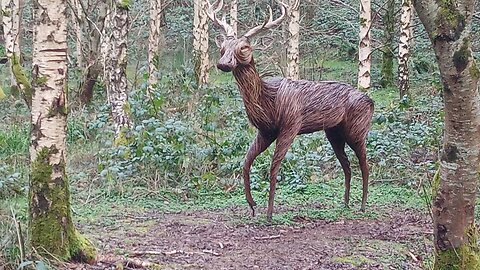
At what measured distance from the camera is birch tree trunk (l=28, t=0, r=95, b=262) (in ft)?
15.2

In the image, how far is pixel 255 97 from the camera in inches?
274

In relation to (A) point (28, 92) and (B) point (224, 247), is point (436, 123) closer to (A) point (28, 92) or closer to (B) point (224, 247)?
(B) point (224, 247)

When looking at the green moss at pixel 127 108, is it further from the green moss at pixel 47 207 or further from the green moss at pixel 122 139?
the green moss at pixel 47 207

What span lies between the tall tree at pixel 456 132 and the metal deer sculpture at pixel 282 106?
9.72 feet

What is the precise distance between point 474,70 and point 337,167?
6870 mm

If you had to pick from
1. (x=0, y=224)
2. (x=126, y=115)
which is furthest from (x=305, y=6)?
(x=0, y=224)

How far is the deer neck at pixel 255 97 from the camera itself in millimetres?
6879

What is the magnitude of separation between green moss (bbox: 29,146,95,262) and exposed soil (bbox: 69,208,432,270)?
228 millimetres

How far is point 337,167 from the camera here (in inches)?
419

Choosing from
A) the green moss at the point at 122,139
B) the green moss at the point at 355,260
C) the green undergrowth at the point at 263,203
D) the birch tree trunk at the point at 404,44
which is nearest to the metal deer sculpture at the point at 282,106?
the green undergrowth at the point at 263,203

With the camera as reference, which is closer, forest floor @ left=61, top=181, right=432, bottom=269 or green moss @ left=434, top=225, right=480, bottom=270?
green moss @ left=434, top=225, right=480, bottom=270

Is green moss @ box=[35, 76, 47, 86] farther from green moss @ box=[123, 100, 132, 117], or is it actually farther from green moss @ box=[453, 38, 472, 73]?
green moss @ box=[123, 100, 132, 117]

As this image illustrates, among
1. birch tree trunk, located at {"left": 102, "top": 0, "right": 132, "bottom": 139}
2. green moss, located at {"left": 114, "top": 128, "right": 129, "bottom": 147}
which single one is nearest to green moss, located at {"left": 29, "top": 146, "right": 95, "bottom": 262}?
green moss, located at {"left": 114, "top": 128, "right": 129, "bottom": 147}

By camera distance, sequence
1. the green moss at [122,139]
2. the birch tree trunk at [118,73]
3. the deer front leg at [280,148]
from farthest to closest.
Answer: the birch tree trunk at [118,73]
the green moss at [122,139]
the deer front leg at [280,148]
